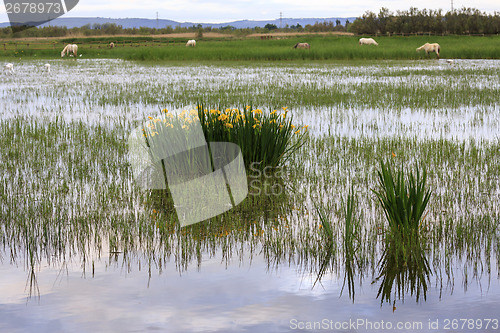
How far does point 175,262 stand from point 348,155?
4.92m

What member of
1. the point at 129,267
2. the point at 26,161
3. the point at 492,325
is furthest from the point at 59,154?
the point at 492,325

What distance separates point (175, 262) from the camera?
16.1 feet

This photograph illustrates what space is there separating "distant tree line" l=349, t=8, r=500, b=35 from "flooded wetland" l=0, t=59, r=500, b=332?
184ft

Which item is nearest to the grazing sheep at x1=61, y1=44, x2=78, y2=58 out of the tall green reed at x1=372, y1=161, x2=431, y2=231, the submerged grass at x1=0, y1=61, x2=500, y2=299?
the submerged grass at x1=0, y1=61, x2=500, y2=299

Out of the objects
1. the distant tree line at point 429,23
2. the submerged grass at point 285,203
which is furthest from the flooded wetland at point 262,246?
the distant tree line at point 429,23

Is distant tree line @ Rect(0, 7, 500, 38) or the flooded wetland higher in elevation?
distant tree line @ Rect(0, 7, 500, 38)

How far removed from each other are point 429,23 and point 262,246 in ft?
207

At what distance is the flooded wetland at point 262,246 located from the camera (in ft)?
13.1

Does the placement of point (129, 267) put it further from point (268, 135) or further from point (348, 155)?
point (348, 155)

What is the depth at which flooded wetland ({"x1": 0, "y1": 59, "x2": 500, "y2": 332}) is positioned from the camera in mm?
3982

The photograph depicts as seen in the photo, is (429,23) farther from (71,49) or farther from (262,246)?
(262,246)

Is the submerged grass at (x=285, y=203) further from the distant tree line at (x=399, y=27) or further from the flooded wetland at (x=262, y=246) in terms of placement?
the distant tree line at (x=399, y=27)

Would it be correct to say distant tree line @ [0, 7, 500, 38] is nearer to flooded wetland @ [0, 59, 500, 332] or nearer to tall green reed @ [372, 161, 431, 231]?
flooded wetland @ [0, 59, 500, 332]

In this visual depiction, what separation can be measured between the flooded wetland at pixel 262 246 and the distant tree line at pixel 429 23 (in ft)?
184
